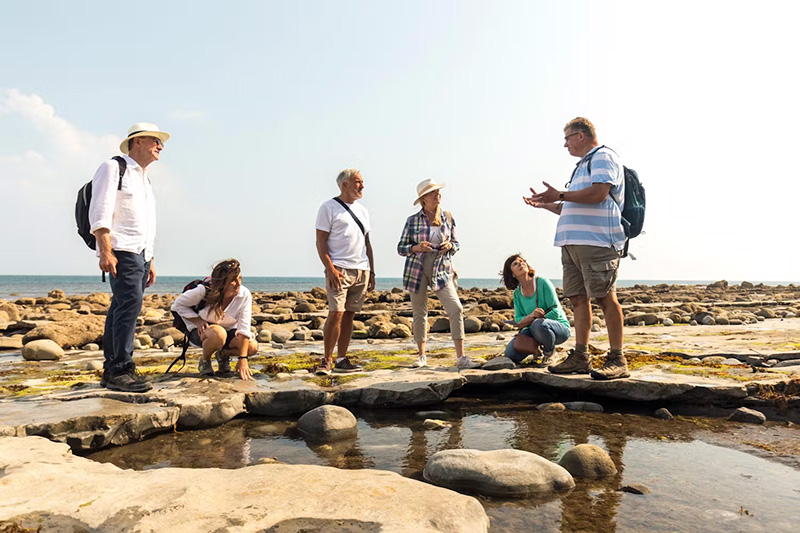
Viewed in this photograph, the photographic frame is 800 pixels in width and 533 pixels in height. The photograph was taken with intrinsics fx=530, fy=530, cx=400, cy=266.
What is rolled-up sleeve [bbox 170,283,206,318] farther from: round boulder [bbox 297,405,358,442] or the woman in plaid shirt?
the woman in plaid shirt

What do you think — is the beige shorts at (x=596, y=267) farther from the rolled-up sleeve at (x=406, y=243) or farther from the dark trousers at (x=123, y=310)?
the dark trousers at (x=123, y=310)

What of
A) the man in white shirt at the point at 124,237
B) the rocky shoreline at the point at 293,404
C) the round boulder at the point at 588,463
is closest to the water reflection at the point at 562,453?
the round boulder at the point at 588,463

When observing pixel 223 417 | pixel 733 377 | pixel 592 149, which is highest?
pixel 592 149

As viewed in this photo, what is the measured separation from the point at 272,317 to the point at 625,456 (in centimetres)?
1040

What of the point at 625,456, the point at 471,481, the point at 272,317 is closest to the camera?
the point at 471,481

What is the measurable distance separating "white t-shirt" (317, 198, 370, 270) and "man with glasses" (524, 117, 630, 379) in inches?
73.2

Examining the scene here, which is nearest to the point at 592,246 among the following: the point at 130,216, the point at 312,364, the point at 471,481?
the point at 471,481

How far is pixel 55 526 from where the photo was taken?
6.40 ft

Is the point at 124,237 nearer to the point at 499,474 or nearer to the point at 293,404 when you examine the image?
the point at 293,404

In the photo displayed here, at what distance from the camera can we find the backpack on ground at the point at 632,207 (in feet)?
16.2

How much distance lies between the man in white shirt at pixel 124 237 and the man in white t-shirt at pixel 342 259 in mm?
1680

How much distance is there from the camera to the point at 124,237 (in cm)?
434

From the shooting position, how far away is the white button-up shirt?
417 centimetres

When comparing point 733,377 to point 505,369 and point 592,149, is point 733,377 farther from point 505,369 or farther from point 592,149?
point 592,149
